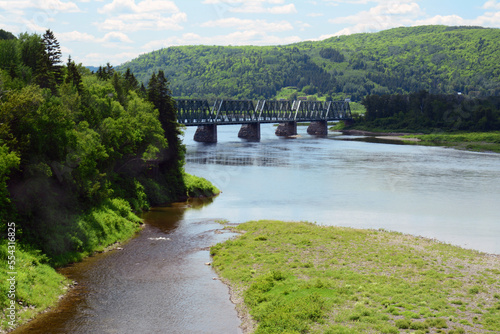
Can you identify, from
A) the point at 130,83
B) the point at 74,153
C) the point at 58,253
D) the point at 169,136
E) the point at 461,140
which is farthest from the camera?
the point at 461,140

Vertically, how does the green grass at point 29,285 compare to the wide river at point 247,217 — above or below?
above

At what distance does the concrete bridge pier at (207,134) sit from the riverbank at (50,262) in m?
117

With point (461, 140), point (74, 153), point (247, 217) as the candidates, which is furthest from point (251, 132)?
point (74, 153)

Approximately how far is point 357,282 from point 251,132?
15881 cm

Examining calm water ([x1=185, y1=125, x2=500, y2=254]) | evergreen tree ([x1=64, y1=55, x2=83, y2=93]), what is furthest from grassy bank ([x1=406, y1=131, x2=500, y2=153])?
evergreen tree ([x1=64, y1=55, x2=83, y2=93])

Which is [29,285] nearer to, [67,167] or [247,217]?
[67,167]

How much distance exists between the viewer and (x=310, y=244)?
40.4 metres

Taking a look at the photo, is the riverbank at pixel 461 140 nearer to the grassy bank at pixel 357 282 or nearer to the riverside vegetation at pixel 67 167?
the riverside vegetation at pixel 67 167

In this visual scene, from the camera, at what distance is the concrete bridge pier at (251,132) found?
185375 mm

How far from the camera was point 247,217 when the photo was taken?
55844mm

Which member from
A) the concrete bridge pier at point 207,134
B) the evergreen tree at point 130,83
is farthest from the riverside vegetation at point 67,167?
the concrete bridge pier at point 207,134

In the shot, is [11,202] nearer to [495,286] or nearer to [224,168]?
[495,286]

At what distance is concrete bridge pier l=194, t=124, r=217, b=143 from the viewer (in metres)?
167

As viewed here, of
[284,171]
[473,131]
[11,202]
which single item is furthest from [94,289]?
[473,131]
